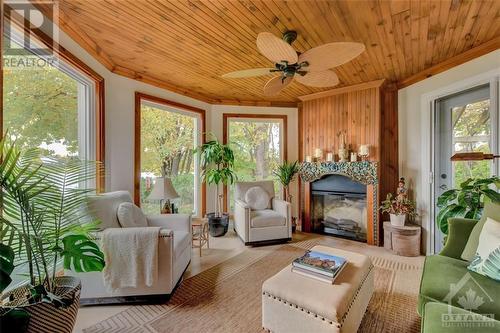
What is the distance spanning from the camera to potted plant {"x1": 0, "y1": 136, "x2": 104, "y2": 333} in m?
1.19

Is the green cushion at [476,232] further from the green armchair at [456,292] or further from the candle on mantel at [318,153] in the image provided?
the candle on mantel at [318,153]

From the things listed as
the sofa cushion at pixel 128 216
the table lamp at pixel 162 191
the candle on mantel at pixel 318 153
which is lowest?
the sofa cushion at pixel 128 216

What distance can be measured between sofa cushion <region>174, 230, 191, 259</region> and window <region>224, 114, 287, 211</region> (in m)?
1.94

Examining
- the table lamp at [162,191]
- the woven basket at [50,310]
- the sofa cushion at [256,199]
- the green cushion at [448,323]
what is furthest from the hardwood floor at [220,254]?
the green cushion at [448,323]

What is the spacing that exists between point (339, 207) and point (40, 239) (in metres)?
3.71

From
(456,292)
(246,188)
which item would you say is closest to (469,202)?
(456,292)

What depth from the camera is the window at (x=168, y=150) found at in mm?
3377

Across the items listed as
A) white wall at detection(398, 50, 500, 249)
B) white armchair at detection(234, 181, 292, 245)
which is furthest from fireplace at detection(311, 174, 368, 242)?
white armchair at detection(234, 181, 292, 245)

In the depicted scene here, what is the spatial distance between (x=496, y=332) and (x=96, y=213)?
2.59 metres

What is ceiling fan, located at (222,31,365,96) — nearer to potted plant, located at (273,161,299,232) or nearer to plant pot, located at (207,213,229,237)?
potted plant, located at (273,161,299,232)

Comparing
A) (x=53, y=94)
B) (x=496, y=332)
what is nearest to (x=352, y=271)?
(x=496, y=332)

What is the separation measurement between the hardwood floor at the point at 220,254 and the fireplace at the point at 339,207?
8.5 inches

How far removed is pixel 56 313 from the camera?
127 cm

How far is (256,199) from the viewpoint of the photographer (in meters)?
3.67
